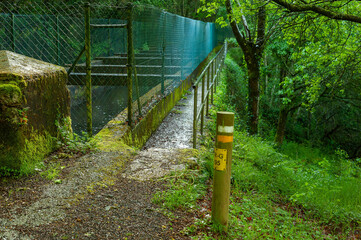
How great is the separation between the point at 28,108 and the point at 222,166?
2.28 meters

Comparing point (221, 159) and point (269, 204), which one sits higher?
point (221, 159)

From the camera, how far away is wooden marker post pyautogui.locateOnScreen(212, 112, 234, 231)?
9.28 feet

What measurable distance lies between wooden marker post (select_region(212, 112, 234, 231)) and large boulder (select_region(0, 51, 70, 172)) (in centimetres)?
216

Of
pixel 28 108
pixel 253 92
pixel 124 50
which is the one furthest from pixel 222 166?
pixel 124 50

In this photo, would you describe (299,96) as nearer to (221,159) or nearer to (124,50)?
(124,50)

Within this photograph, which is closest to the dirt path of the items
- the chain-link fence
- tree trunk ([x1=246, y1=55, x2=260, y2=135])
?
the chain-link fence

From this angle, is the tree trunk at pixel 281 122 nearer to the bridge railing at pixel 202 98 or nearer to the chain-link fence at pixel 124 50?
the chain-link fence at pixel 124 50

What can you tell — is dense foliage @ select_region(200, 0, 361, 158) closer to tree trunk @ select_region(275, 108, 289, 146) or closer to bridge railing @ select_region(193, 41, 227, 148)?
tree trunk @ select_region(275, 108, 289, 146)

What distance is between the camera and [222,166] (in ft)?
9.48

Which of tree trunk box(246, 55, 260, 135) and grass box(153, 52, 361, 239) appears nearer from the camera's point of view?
grass box(153, 52, 361, 239)


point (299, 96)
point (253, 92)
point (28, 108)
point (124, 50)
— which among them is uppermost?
point (124, 50)

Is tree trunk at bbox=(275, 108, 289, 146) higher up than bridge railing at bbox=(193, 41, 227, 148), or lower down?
lower down

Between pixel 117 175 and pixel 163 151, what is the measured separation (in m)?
1.11

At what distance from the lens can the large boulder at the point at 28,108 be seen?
3395mm
